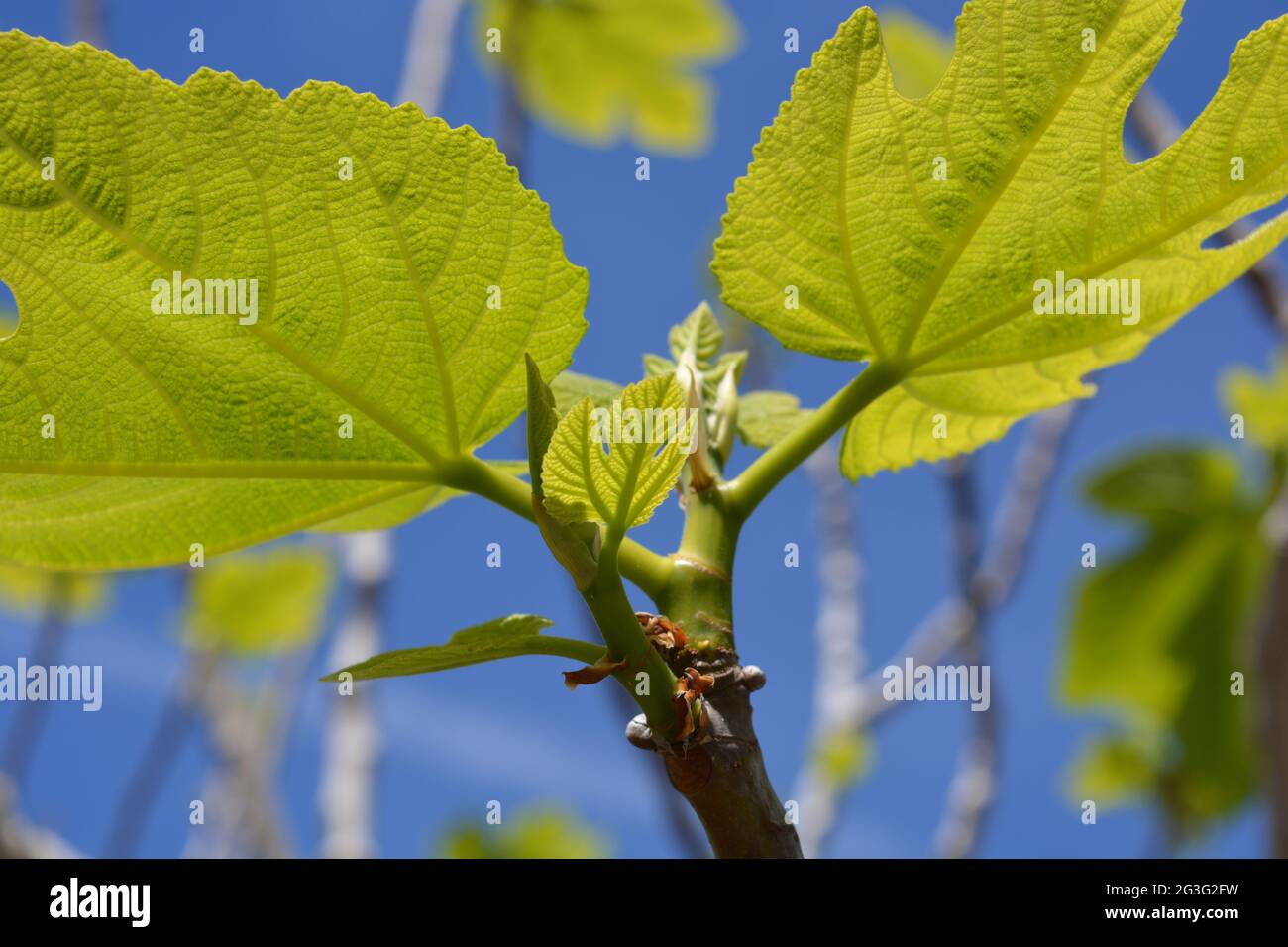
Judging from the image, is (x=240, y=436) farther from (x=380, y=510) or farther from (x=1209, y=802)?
(x=1209, y=802)

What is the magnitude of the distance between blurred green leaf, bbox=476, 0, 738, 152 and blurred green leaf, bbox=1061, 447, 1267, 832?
10.7ft

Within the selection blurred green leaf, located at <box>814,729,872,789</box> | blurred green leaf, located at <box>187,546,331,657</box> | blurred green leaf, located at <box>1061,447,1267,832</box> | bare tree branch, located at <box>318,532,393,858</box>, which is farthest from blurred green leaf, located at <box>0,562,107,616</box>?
blurred green leaf, located at <box>1061,447,1267,832</box>

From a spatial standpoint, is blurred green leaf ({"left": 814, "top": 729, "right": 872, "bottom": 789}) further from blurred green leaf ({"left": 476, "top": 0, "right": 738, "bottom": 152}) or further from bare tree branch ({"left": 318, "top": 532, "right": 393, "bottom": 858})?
blurred green leaf ({"left": 476, "top": 0, "right": 738, "bottom": 152})

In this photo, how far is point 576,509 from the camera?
745 mm

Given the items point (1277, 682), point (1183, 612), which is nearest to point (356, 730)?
point (1277, 682)

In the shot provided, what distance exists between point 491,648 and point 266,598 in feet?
18.1

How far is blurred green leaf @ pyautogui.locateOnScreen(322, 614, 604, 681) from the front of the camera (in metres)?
0.75

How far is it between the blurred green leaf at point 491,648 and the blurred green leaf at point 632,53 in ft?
21.3

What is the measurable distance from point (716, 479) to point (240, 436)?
Answer: 0.34 m

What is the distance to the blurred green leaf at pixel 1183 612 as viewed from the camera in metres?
5.17

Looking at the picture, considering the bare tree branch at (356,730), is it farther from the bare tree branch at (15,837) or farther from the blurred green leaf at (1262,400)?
the blurred green leaf at (1262,400)

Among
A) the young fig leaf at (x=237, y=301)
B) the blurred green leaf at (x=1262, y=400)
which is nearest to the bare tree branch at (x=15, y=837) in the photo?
the young fig leaf at (x=237, y=301)
